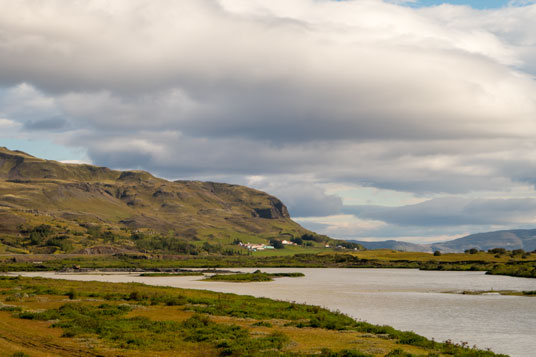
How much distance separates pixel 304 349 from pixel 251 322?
14458 millimetres

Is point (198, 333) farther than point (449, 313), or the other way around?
point (449, 313)

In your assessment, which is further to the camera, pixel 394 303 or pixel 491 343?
pixel 394 303

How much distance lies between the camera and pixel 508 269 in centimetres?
15538

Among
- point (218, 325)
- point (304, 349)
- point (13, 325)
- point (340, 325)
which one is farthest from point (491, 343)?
point (13, 325)

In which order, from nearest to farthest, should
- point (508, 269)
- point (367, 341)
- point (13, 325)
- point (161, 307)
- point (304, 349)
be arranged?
point (304, 349) < point (367, 341) < point (13, 325) < point (161, 307) < point (508, 269)

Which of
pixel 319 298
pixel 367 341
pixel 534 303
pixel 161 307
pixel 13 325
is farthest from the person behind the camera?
pixel 319 298

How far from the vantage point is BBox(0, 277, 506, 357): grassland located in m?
35.3

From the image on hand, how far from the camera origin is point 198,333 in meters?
41.9

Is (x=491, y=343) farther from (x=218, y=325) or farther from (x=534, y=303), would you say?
(x=534, y=303)

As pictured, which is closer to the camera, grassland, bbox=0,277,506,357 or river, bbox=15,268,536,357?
grassland, bbox=0,277,506,357

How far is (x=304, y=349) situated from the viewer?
35938mm

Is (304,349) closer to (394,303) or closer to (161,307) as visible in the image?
(161,307)

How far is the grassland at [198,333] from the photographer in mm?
35281

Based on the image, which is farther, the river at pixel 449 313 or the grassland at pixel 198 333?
the river at pixel 449 313
